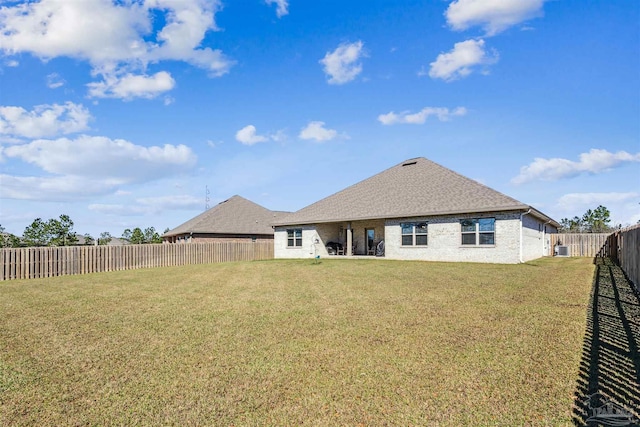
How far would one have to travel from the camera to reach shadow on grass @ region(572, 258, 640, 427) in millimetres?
3215

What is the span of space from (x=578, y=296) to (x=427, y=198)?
12607mm

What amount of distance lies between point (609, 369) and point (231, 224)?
29.8m

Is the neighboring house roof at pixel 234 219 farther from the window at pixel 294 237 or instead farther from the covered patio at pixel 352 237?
the covered patio at pixel 352 237

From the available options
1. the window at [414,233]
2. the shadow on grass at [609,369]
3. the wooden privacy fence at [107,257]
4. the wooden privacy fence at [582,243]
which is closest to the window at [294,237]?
the wooden privacy fence at [107,257]

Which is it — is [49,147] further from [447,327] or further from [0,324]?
[447,327]

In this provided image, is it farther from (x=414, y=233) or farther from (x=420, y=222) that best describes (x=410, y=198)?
(x=414, y=233)

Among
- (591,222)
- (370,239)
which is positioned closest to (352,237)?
(370,239)

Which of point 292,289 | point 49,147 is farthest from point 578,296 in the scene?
point 49,147

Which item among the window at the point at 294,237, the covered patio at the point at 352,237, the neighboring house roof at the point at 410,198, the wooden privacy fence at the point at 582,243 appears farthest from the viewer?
the window at the point at 294,237

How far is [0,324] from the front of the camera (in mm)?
6797

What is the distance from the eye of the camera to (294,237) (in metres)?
27.2

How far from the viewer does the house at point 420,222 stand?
17.7 metres

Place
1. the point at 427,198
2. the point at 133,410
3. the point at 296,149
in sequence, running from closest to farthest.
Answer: the point at 133,410, the point at 427,198, the point at 296,149

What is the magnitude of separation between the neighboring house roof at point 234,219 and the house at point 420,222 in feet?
17.8
